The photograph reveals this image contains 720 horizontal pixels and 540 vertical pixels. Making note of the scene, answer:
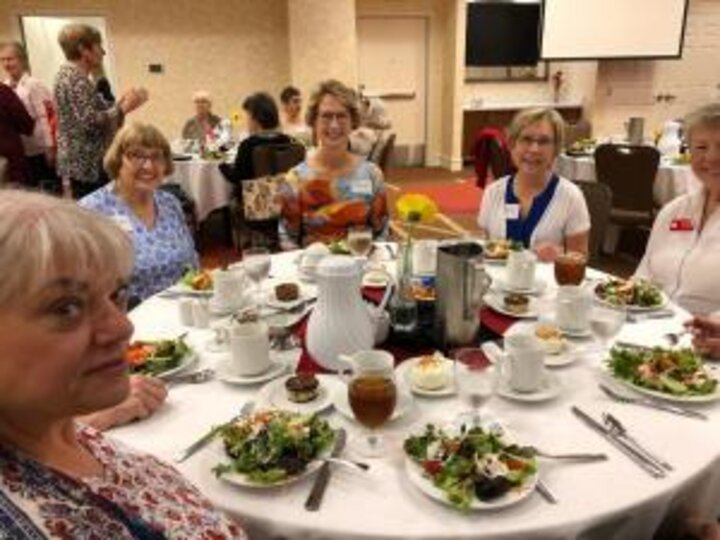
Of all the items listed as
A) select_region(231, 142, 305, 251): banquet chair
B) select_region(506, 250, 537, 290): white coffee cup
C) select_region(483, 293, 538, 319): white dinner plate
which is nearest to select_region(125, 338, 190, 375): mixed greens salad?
select_region(483, 293, 538, 319): white dinner plate

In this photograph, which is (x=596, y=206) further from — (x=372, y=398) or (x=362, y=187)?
(x=372, y=398)

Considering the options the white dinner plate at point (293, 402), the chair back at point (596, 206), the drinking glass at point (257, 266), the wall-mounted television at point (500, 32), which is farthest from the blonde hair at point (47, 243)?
the wall-mounted television at point (500, 32)

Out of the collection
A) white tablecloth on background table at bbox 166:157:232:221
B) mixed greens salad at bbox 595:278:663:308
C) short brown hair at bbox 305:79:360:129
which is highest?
short brown hair at bbox 305:79:360:129

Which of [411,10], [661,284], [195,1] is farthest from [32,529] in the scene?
[411,10]

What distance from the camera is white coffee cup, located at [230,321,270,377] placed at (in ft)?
4.96

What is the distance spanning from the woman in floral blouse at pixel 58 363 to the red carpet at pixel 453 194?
6127 millimetres

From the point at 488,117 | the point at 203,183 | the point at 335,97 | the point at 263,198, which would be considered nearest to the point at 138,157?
the point at 263,198

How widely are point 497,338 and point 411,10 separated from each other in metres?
8.21

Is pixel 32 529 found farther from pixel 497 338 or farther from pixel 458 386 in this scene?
pixel 497 338

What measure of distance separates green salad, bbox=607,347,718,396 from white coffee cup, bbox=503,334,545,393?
0.21 m

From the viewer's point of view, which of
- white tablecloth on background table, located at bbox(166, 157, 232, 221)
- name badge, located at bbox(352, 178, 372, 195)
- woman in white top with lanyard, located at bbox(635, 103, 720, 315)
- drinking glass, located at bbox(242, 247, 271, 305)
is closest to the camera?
drinking glass, located at bbox(242, 247, 271, 305)

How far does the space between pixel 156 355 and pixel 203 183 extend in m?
3.98

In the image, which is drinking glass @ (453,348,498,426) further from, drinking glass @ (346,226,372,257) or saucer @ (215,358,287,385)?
drinking glass @ (346,226,372,257)

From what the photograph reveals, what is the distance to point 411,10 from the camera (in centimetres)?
902
